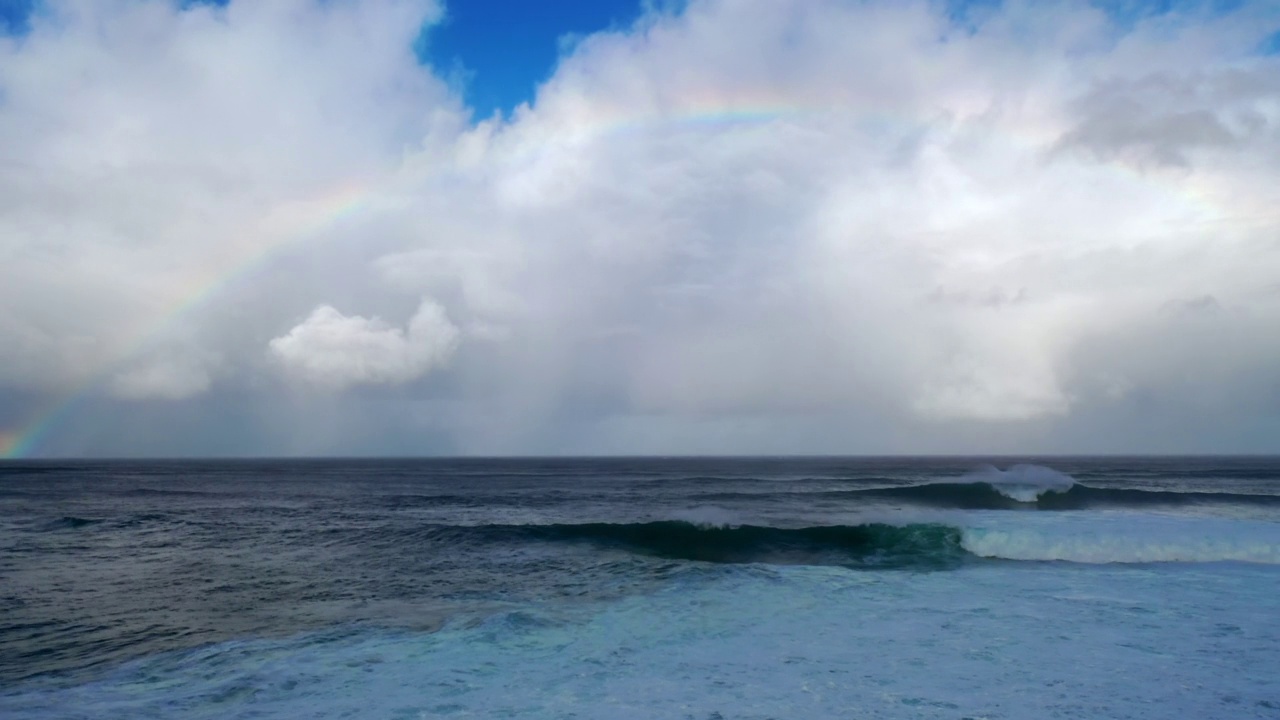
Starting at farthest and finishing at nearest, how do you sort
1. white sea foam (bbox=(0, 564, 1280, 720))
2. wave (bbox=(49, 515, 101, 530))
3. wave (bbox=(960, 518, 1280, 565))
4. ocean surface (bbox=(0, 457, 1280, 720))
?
1. wave (bbox=(49, 515, 101, 530))
2. wave (bbox=(960, 518, 1280, 565))
3. ocean surface (bbox=(0, 457, 1280, 720))
4. white sea foam (bbox=(0, 564, 1280, 720))

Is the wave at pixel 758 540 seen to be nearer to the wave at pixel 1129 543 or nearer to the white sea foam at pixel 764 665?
the wave at pixel 1129 543

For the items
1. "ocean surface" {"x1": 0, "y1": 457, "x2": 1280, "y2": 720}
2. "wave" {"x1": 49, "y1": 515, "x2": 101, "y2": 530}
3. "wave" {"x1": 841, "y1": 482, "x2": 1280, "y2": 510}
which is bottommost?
"wave" {"x1": 49, "y1": 515, "x2": 101, "y2": 530}

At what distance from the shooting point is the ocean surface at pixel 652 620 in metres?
9.96

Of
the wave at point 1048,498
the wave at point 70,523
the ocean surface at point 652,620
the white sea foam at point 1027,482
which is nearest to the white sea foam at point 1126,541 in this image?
the ocean surface at point 652,620

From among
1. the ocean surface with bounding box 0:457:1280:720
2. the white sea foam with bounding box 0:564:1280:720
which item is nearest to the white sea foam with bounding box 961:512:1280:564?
the ocean surface with bounding box 0:457:1280:720

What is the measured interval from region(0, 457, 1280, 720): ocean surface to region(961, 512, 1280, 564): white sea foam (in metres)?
0.13

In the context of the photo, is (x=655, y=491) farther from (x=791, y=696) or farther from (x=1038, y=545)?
(x=791, y=696)

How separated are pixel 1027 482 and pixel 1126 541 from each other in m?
28.6

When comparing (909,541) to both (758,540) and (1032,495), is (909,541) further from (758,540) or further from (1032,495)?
(1032,495)

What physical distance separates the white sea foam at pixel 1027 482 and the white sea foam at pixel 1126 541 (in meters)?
16.5

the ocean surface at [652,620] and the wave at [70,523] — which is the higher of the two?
the ocean surface at [652,620]

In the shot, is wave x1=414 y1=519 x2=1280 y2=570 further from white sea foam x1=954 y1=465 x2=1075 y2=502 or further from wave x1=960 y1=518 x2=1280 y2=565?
white sea foam x1=954 y1=465 x2=1075 y2=502

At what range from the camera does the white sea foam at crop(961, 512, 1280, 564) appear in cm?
2242

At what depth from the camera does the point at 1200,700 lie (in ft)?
31.3
